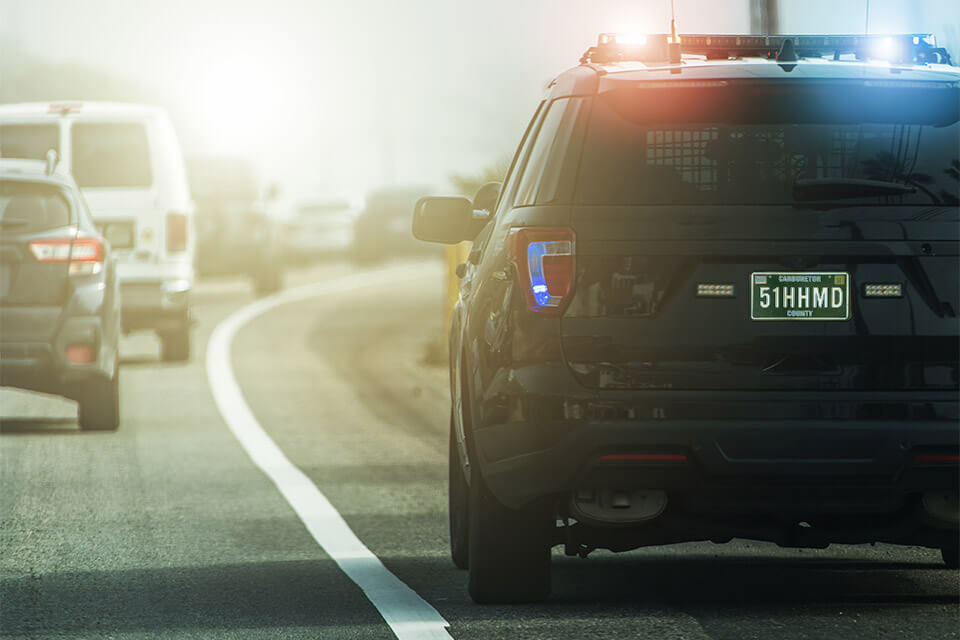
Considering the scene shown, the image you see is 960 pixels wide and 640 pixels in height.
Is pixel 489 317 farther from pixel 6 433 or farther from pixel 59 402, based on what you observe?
pixel 59 402

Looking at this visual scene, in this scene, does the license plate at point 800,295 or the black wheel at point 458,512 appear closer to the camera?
the license plate at point 800,295

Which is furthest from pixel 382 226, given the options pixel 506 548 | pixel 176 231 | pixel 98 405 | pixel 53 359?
pixel 506 548

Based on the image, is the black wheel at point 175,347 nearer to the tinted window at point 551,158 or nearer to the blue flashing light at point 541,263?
the tinted window at point 551,158

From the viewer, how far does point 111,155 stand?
18.2 m

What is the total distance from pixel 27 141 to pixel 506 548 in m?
12.2

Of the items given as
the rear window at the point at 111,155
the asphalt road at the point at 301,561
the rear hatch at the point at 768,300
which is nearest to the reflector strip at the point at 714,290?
the rear hatch at the point at 768,300

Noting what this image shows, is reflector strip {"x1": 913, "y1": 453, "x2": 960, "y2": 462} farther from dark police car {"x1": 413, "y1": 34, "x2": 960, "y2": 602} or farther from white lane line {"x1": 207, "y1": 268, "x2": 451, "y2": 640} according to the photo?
white lane line {"x1": 207, "y1": 268, "x2": 451, "y2": 640}

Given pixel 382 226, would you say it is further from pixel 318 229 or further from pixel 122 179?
pixel 122 179

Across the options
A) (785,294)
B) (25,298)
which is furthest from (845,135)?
(25,298)

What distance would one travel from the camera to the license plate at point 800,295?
6.16 meters

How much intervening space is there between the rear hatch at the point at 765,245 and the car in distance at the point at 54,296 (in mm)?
7443

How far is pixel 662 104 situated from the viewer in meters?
6.31

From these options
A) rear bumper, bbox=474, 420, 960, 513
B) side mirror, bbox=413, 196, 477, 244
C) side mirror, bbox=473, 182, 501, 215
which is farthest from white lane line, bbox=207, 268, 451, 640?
side mirror, bbox=473, 182, 501, 215

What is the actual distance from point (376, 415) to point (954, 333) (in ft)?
30.0
